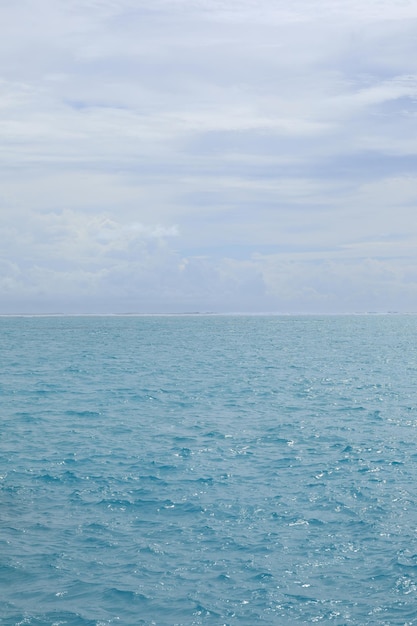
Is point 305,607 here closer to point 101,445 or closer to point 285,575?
point 285,575

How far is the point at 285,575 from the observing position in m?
20.8

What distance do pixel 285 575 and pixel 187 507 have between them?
7142 millimetres

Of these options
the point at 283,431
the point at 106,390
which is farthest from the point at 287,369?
the point at 283,431

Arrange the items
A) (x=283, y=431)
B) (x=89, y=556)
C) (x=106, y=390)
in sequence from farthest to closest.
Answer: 1. (x=106, y=390)
2. (x=283, y=431)
3. (x=89, y=556)

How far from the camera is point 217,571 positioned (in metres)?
21.0

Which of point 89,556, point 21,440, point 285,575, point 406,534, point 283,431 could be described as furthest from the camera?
point 283,431

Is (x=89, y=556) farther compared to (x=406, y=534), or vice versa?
(x=406, y=534)

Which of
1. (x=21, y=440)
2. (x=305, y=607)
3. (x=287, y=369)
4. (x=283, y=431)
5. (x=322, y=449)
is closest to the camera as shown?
(x=305, y=607)

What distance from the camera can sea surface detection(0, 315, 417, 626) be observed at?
19094mm

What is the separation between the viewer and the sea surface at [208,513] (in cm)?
1909

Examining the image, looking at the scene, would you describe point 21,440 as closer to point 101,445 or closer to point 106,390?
point 101,445

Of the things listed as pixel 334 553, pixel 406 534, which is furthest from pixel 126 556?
pixel 406 534

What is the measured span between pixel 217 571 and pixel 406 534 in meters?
7.58

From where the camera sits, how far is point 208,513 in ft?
86.8
